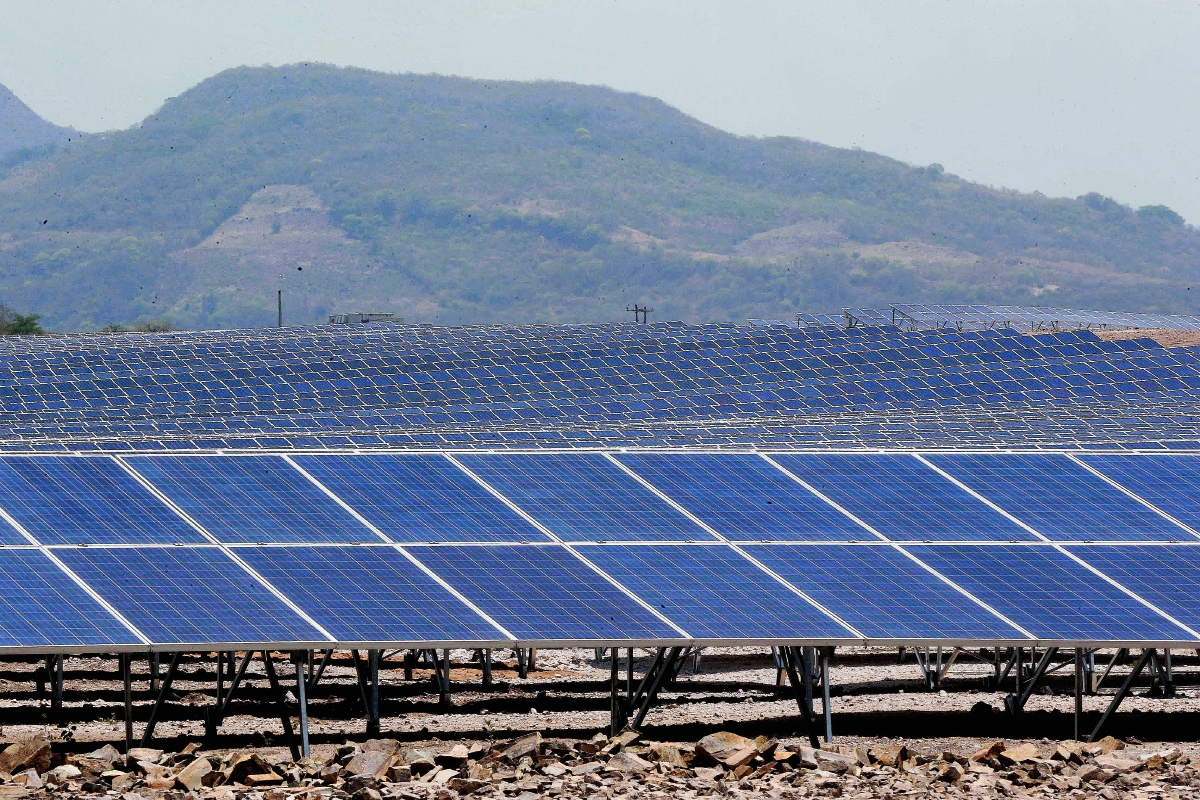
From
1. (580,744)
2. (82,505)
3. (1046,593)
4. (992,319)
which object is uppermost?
(992,319)

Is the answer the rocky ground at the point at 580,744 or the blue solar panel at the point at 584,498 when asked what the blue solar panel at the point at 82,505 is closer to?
the rocky ground at the point at 580,744

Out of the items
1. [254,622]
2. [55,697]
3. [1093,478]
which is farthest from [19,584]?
[1093,478]

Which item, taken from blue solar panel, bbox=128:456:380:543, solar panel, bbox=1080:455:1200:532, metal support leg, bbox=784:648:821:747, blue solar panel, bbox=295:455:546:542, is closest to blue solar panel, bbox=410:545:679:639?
blue solar panel, bbox=295:455:546:542

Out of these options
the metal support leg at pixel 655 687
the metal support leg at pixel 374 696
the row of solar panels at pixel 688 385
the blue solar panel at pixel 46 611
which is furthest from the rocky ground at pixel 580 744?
the row of solar panels at pixel 688 385

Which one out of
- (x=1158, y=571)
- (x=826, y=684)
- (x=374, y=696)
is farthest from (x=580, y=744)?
(x=1158, y=571)

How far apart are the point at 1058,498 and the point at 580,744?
38.6 ft

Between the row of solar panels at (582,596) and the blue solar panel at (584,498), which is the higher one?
the blue solar panel at (584,498)

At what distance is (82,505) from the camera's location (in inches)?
1195

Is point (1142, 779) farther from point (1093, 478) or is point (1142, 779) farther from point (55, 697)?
point (55, 697)

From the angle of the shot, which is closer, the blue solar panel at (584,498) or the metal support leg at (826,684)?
the metal support leg at (826,684)

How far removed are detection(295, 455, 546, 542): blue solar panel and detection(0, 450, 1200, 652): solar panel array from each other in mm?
54

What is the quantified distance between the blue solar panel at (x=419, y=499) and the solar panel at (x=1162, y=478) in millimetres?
12248

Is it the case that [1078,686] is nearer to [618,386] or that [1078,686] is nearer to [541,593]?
[541,593]

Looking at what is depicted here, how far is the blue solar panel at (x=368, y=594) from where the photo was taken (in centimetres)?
2752
